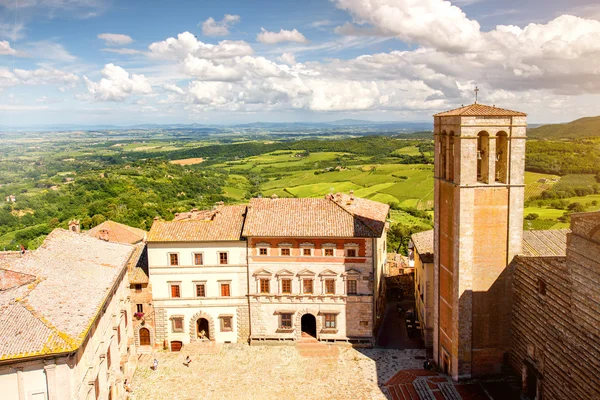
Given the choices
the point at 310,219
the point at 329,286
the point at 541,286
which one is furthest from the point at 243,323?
the point at 541,286

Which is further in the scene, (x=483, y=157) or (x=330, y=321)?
(x=330, y=321)

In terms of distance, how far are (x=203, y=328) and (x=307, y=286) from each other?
31.5ft

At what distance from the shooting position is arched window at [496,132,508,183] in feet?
94.0

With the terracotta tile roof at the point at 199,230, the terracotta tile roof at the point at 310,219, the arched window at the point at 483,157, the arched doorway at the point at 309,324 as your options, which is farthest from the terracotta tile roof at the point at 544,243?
the terracotta tile roof at the point at 199,230

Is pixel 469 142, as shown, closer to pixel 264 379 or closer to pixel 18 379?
pixel 264 379

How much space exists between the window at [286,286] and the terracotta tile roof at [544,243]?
16.8 meters

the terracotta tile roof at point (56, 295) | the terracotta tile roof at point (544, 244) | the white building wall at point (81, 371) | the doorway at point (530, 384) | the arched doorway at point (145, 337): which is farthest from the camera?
the arched doorway at point (145, 337)

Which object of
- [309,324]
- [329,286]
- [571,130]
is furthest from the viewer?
[571,130]

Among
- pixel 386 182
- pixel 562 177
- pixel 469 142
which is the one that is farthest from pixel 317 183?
pixel 469 142

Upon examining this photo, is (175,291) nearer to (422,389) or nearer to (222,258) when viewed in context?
(222,258)

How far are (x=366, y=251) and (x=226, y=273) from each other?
35.9ft

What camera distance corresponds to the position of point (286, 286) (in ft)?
124

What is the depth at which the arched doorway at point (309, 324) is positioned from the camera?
39594 millimetres

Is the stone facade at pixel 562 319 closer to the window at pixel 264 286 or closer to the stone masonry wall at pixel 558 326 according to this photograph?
the stone masonry wall at pixel 558 326
